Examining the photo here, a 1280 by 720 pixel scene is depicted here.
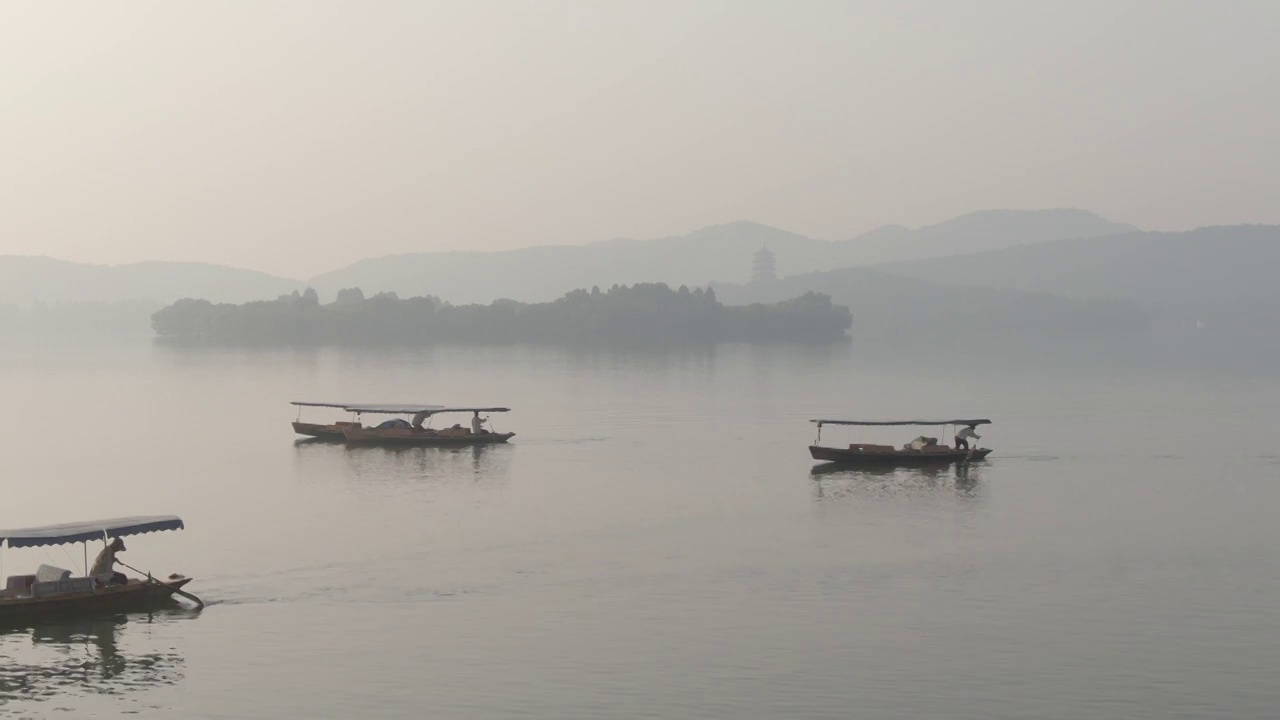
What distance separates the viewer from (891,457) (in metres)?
73.0

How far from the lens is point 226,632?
38.6 metres

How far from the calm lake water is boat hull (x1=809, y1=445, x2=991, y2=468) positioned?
1314 mm

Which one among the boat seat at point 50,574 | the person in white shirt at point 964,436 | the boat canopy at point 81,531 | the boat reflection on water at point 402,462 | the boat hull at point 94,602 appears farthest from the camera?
the person in white shirt at point 964,436

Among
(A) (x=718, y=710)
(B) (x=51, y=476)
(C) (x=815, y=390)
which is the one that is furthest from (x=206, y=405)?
(A) (x=718, y=710)

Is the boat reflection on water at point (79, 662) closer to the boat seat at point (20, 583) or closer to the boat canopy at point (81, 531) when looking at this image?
the boat seat at point (20, 583)

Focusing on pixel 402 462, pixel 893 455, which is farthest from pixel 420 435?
pixel 893 455

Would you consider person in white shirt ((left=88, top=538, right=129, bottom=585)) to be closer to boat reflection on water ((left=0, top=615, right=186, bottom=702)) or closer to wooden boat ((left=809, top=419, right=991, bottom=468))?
boat reflection on water ((left=0, top=615, right=186, bottom=702))

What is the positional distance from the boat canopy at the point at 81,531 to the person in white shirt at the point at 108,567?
0.54 meters

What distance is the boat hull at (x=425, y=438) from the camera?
83.4 metres

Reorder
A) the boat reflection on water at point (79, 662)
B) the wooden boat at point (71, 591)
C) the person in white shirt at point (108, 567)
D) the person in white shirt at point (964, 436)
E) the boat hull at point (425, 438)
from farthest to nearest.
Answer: the boat hull at point (425, 438) < the person in white shirt at point (964, 436) < the person in white shirt at point (108, 567) < the wooden boat at point (71, 591) < the boat reflection on water at point (79, 662)

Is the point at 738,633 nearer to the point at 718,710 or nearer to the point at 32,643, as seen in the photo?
the point at 718,710

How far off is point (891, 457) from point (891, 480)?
393cm

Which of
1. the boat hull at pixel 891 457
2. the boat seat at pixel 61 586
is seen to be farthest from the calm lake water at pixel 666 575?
the boat hull at pixel 891 457

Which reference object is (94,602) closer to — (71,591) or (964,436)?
(71,591)
